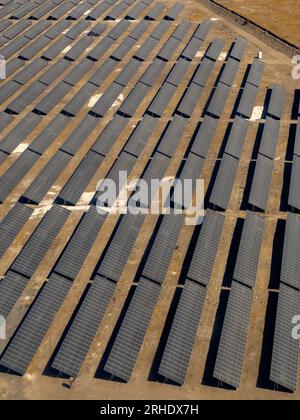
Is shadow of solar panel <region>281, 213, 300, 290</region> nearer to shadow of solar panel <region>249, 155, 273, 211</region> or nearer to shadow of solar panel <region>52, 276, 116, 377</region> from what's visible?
shadow of solar panel <region>249, 155, 273, 211</region>

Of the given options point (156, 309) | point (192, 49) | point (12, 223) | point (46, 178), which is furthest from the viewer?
point (192, 49)

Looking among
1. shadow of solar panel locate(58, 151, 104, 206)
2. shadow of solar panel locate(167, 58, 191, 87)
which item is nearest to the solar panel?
shadow of solar panel locate(167, 58, 191, 87)

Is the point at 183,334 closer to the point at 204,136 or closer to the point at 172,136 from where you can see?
the point at 172,136

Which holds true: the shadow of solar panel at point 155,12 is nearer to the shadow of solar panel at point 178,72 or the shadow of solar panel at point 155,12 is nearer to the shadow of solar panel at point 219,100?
the shadow of solar panel at point 178,72

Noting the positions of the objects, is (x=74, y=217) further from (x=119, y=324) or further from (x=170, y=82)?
(x=170, y=82)

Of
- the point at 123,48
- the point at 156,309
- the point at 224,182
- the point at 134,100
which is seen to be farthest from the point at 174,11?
the point at 156,309

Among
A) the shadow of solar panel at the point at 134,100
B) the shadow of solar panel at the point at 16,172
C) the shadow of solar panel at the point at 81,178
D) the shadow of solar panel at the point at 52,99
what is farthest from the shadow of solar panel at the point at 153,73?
the shadow of solar panel at the point at 16,172
